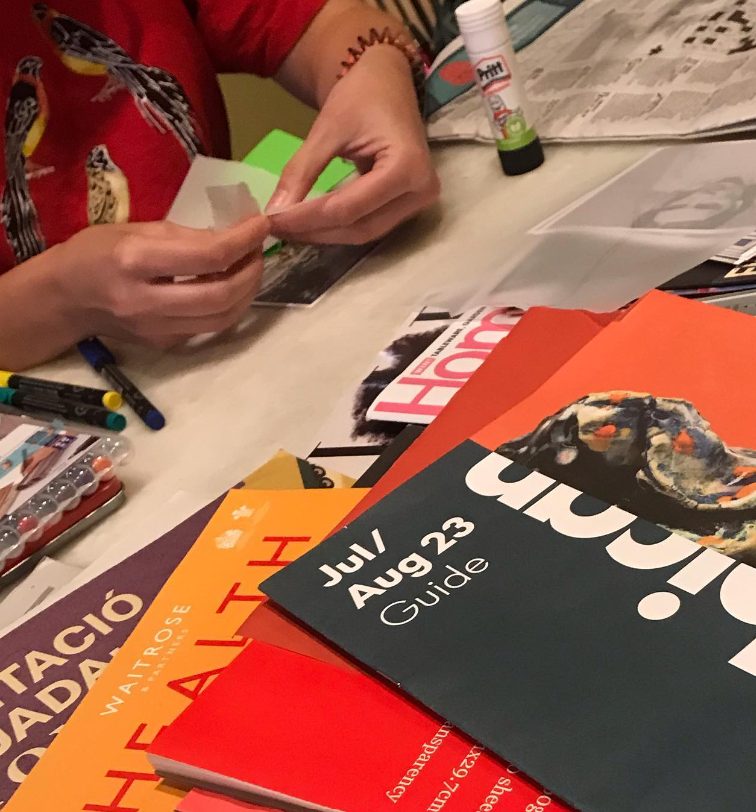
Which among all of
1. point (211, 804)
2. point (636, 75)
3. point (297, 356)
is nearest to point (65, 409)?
point (297, 356)

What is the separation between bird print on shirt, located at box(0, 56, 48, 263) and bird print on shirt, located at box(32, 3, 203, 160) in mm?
40

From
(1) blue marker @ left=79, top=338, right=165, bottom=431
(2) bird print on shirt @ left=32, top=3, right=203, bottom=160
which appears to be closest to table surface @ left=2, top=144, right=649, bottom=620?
(1) blue marker @ left=79, top=338, right=165, bottom=431

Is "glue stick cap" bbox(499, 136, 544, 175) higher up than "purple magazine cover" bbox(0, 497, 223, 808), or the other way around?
"glue stick cap" bbox(499, 136, 544, 175)

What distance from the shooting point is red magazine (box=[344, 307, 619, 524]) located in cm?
47

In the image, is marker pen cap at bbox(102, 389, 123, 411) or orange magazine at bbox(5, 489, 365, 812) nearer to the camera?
orange magazine at bbox(5, 489, 365, 812)

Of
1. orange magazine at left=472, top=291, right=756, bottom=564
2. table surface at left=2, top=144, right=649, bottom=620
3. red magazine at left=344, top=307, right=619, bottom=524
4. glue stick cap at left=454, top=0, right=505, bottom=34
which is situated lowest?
table surface at left=2, top=144, right=649, bottom=620

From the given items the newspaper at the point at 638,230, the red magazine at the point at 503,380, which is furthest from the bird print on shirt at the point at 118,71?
the red magazine at the point at 503,380

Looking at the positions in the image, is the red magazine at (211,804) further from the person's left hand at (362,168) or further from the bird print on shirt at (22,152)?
the bird print on shirt at (22,152)

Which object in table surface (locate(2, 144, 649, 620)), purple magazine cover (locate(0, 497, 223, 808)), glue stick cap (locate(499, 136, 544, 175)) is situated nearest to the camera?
purple magazine cover (locate(0, 497, 223, 808))

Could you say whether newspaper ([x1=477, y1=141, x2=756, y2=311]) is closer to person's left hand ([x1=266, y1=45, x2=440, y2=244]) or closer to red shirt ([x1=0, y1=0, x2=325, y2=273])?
person's left hand ([x1=266, y1=45, x2=440, y2=244])

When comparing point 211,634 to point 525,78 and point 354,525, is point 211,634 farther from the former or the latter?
point 525,78

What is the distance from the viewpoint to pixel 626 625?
0.34 metres

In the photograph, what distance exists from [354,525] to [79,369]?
0.43 metres

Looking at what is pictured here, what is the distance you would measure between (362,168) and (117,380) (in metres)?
0.29
